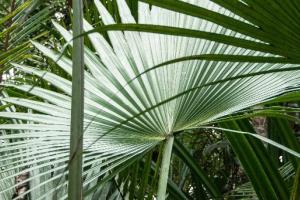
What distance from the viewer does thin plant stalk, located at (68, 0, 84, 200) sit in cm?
43

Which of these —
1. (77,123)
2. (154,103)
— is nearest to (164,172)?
(154,103)

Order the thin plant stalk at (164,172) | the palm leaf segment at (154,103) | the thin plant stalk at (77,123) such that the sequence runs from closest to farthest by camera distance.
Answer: the thin plant stalk at (77,123) < the thin plant stalk at (164,172) < the palm leaf segment at (154,103)

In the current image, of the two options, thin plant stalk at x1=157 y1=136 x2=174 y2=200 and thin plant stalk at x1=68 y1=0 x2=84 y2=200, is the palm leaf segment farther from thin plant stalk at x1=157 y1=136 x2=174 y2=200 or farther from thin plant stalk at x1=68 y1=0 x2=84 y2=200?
thin plant stalk at x1=68 y1=0 x2=84 y2=200

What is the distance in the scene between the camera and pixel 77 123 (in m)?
0.43

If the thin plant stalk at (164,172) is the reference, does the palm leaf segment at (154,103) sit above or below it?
above

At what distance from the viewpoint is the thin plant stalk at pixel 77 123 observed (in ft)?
1.39

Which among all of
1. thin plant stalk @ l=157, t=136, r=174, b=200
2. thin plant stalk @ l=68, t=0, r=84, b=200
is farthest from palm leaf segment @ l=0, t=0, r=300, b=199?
thin plant stalk @ l=68, t=0, r=84, b=200

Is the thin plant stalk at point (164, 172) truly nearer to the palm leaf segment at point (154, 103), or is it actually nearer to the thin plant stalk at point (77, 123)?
the palm leaf segment at point (154, 103)

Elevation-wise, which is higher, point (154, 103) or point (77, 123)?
point (154, 103)

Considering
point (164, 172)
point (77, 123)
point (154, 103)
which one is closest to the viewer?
point (77, 123)

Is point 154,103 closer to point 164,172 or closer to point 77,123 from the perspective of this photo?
point 164,172

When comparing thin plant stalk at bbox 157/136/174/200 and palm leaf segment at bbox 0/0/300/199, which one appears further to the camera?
palm leaf segment at bbox 0/0/300/199

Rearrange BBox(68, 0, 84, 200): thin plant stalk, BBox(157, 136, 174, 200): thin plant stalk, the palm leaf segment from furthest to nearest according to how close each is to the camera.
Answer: the palm leaf segment
BBox(157, 136, 174, 200): thin plant stalk
BBox(68, 0, 84, 200): thin plant stalk

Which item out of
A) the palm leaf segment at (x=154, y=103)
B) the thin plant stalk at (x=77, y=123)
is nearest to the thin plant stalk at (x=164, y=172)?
the palm leaf segment at (x=154, y=103)
